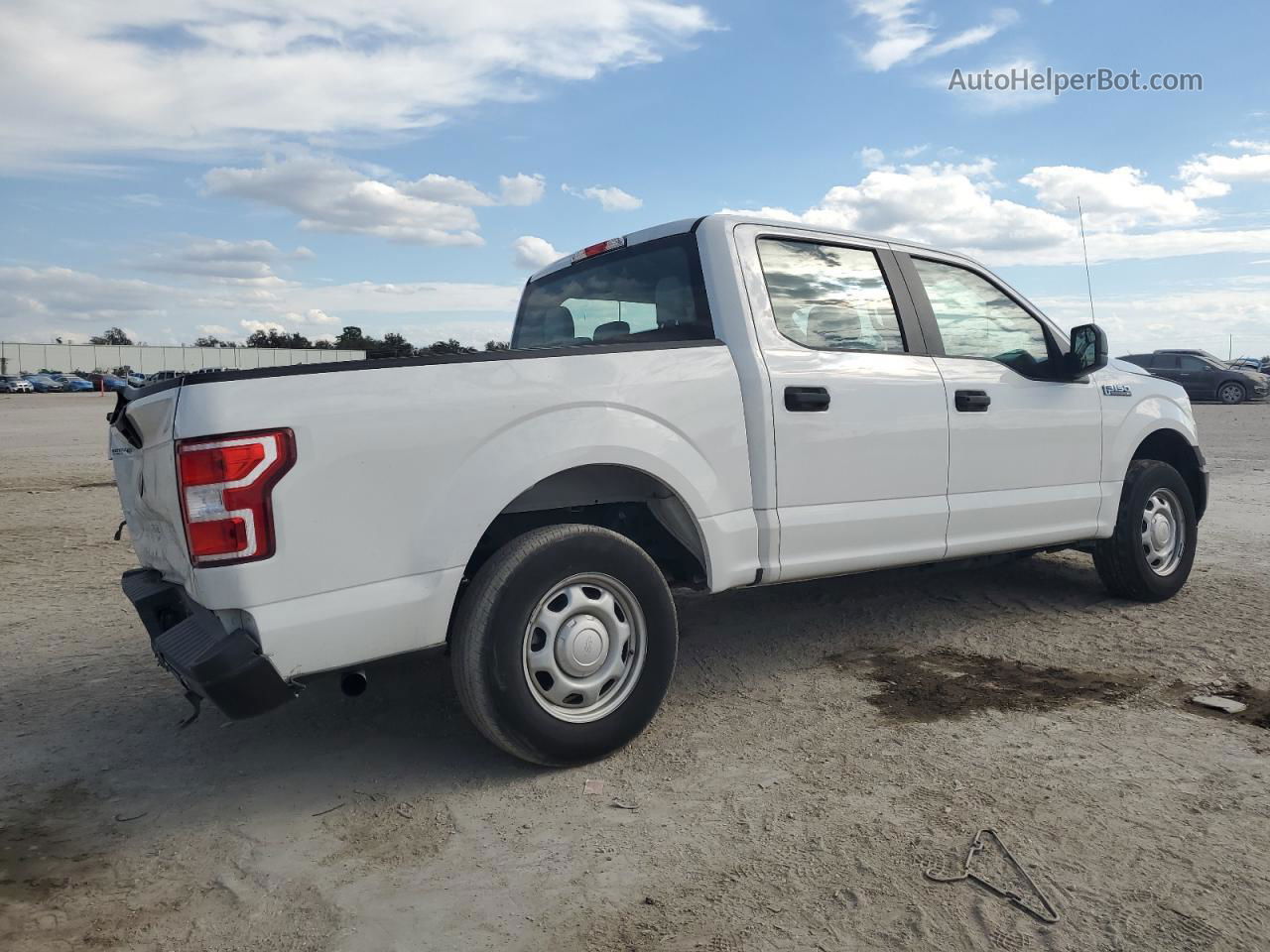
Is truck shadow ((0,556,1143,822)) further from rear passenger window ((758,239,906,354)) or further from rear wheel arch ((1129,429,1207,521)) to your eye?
rear passenger window ((758,239,906,354))

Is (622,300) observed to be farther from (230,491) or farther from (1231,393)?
(1231,393)

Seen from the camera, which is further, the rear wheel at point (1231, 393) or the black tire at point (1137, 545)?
the rear wheel at point (1231, 393)

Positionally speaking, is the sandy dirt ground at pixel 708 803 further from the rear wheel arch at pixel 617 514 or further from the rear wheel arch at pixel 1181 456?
the rear wheel arch at pixel 1181 456

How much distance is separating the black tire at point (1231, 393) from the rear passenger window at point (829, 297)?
27606 millimetres

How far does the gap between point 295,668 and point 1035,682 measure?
122 inches

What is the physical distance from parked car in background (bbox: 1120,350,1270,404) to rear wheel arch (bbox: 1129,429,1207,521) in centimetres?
2394

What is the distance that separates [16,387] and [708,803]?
67.1 meters

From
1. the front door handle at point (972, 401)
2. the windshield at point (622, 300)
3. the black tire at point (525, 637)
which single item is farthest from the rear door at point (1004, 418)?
the black tire at point (525, 637)

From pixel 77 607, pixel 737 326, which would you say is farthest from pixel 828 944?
pixel 77 607

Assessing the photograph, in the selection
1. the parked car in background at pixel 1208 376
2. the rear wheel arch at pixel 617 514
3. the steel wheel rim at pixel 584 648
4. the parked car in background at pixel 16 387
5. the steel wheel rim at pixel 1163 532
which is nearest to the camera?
the steel wheel rim at pixel 584 648

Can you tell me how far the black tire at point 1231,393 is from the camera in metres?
27.3

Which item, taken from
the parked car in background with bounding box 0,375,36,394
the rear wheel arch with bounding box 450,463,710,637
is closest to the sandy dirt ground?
the rear wheel arch with bounding box 450,463,710,637

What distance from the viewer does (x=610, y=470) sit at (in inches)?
142

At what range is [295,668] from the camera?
2834 millimetres
